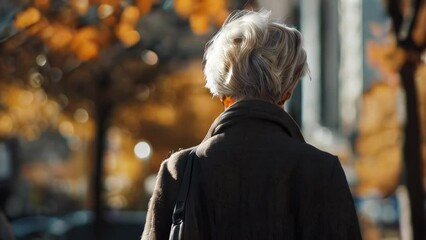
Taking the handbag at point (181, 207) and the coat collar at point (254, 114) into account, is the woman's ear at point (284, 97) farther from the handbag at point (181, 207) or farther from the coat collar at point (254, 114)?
the handbag at point (181, 207)

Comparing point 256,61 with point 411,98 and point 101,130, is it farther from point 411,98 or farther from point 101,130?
point 101,130

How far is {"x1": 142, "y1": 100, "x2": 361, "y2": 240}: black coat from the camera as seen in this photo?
14.3ft

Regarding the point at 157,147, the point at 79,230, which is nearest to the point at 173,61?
the point at 79,230

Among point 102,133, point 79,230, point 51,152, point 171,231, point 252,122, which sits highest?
point 51,152

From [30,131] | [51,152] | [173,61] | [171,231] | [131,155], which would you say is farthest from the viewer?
[51,152]

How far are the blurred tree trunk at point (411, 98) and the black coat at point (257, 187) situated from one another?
887 cm

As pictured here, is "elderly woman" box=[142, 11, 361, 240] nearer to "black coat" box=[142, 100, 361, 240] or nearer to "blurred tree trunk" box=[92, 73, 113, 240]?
"black coat" box=[142, 100, 361, 240]

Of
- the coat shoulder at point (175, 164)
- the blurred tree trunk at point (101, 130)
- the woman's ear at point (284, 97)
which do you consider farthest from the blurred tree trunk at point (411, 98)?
the blurred tree trunk at point (101, 130)

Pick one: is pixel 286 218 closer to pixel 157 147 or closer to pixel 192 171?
pixel 192 171

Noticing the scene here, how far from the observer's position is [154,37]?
990 inches

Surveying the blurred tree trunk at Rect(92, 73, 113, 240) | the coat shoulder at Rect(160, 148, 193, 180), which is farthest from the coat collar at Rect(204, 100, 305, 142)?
the blurred tree trunk at Rect(92, 73, 113, 240)

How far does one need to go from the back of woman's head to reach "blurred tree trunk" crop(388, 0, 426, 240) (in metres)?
8.84

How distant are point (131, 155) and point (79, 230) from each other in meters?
22.1

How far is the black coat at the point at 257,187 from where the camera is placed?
4367mm
